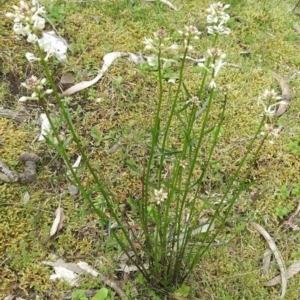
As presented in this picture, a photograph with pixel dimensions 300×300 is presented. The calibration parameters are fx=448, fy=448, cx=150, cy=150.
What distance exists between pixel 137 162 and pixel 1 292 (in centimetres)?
93

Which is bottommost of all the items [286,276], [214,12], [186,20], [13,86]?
[286,276]

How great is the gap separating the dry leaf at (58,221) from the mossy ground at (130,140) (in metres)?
0.03

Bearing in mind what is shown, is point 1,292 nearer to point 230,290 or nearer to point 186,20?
point 230,290

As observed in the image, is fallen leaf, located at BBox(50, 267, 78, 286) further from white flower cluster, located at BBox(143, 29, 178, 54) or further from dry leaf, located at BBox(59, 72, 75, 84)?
white flower cluster, located at BBox(143, 29, 178, 54)

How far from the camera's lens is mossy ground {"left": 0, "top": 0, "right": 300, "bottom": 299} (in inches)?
82.5

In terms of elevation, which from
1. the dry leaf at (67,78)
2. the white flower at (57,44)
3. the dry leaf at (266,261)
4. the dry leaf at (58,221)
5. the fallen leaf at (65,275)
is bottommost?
the fallen leaf at (65,275)

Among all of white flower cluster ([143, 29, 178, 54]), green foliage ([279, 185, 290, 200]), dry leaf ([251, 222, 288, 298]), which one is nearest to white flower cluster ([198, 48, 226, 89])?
white flower cluster ([143, 29, 178, 54])

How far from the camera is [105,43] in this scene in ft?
9.60

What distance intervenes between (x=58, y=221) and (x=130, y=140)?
61cm

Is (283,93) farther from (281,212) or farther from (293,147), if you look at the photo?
(281,212)

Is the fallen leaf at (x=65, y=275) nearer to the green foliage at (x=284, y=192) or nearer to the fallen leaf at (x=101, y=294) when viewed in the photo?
the fallen leaf at (x=101, y=294)

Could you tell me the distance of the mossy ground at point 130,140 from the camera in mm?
2096

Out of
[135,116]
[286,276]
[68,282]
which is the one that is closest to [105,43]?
[135,116]

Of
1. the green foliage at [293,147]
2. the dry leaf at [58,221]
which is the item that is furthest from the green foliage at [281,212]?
the dry leaf at [58,221]
